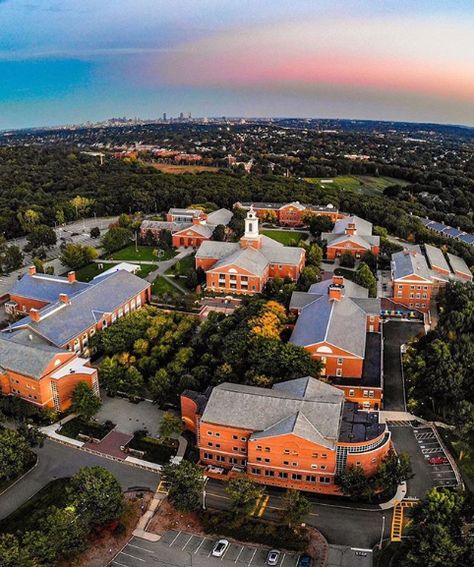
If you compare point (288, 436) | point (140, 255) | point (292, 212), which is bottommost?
point (288, 436)

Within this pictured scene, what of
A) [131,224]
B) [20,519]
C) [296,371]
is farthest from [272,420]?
[131,224]

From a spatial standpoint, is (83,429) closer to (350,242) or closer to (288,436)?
(288,436)

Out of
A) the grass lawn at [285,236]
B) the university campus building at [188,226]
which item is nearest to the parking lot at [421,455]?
the grass lawn at [285,236]

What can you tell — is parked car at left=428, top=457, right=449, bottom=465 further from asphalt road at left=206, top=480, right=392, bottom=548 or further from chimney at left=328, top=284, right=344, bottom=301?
chimney at left=328, top=284, right=344, bottom=301

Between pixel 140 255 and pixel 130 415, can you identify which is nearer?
pixel 130 415

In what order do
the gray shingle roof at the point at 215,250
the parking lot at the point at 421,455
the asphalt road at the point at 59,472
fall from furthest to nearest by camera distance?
the gray shingle roof at the point at 215,250 → the parking lot at the point at 421,455 → the asphalt road at the point at 59,472

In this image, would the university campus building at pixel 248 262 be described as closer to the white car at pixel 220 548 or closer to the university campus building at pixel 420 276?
the university campus building at pixel 420 276

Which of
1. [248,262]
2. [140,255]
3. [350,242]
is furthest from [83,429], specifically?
[350,242]
